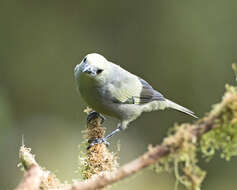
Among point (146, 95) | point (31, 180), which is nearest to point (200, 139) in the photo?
point (31, 180)

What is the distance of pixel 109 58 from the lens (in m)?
10.0

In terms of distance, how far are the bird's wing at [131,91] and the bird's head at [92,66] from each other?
0.82 feet

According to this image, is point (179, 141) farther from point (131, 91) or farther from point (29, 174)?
point (131, 91)

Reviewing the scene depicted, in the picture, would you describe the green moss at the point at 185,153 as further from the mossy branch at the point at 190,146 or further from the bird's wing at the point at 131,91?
the bird's wing at the point at 131,91

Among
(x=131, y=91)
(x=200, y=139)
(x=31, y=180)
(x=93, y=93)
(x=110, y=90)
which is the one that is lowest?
(x=31, y=180)

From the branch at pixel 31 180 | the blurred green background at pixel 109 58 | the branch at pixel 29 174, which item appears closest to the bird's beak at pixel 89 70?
the branch at pixel 29 174

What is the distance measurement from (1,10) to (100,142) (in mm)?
8865

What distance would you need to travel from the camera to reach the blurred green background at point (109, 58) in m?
8.90

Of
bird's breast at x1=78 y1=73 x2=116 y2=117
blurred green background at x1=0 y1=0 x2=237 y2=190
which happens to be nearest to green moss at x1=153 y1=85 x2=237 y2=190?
bird's breast at x1=78 y1=73 x2=116 y2=117

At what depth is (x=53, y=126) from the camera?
952 centimetres

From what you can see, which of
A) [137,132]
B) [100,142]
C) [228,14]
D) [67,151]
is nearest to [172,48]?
[228,14]

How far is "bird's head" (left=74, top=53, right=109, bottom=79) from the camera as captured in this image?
4.17 m

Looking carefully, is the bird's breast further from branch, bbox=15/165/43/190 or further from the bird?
branch, bbox=15/165/43/190

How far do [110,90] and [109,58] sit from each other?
5.52 metres
